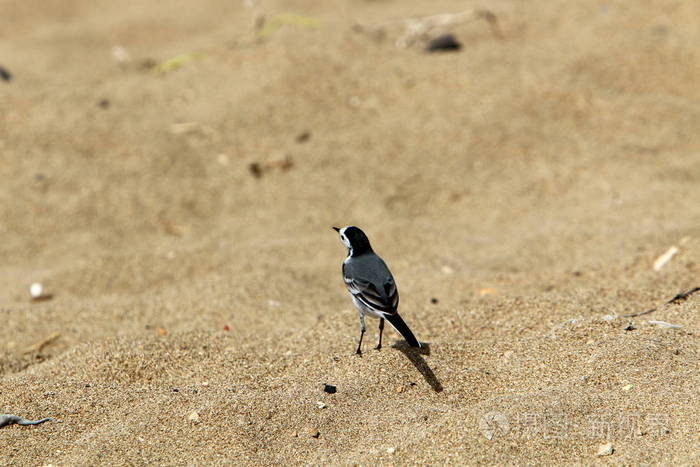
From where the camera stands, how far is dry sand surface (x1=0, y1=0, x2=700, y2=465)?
3467mm

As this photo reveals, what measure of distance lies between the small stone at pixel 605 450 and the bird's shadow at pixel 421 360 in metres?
0.85

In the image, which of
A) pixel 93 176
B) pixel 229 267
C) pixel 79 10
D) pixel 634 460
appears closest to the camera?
pixel 634 460

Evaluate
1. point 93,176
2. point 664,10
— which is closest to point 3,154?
point 93,176

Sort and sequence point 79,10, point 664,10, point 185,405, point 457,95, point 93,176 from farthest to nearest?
point 79,10
point 664,10
point 457,95
point 93,176
point 185,405

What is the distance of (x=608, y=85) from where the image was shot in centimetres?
787

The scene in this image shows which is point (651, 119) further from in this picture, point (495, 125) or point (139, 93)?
point (139, 93)

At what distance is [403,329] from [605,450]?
103 centimetres

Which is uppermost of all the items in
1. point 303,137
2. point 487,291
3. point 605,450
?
point 605,450

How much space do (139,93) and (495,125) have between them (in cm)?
386

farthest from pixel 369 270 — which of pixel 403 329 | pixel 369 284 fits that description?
pixel 403 329

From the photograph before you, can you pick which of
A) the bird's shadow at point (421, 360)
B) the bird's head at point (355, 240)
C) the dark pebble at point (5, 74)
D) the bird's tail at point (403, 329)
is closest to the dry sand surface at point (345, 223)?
the bird's shadow at point (421, 360)

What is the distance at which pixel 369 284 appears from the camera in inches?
153

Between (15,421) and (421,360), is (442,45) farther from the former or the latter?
(15,421)

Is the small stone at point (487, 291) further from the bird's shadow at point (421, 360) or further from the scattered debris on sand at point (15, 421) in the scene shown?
the scattered debris on sand at point (15, 421)
